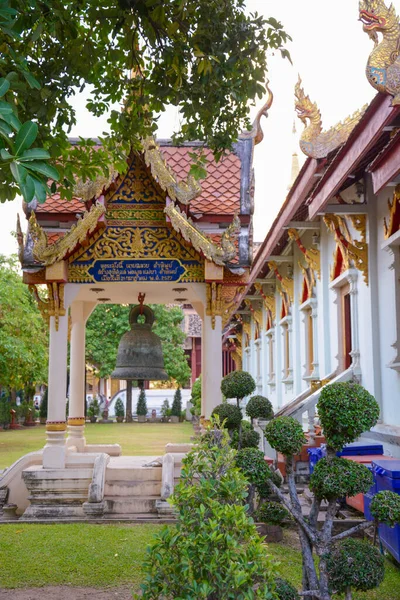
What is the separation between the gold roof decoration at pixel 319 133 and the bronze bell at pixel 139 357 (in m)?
3.33

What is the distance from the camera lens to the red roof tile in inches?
319

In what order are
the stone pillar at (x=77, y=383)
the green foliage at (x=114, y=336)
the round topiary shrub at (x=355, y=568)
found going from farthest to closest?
the green foliage at (x=114, y=336), the stone pillar at (x=77, y=383), the round topiary shrub at (x=355, y=568)

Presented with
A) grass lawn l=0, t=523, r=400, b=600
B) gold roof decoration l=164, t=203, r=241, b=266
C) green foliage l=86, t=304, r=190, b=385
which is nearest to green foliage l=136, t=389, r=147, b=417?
green foliage l=86, t=304, r=190, b=385

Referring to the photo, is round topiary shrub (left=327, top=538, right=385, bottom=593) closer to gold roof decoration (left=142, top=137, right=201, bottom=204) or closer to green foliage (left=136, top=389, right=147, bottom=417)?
gold roof decoration (left=142, top=137, right=201, bottom=204)

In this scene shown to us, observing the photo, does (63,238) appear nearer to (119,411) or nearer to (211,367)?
(211,367)

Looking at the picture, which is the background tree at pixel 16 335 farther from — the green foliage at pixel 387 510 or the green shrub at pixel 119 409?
the green foliage at pixel 387 510

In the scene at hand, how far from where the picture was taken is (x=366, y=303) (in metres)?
9.20

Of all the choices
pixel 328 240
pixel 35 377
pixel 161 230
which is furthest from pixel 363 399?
pixel 35 377

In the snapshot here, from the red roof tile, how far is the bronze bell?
5.83 feet

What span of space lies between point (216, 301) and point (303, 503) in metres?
2.63

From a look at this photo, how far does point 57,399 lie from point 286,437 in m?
4.49

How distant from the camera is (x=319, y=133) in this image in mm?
9195

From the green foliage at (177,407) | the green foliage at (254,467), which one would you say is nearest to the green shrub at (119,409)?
the green foliage at (177,407)

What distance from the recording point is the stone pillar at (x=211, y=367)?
768cm
